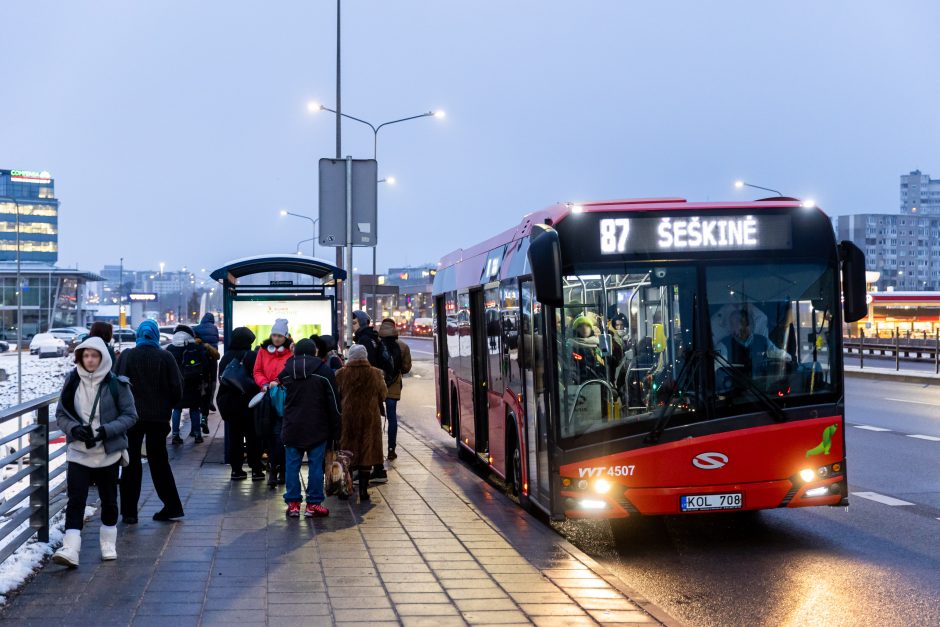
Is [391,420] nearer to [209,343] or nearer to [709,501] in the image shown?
[209,343]

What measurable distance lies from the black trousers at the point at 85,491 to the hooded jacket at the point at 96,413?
0.23 feet

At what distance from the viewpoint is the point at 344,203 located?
17.5m

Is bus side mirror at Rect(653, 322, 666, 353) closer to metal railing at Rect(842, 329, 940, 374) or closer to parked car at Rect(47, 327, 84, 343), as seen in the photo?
metal railing at Rect(842, 329, 940, 374)

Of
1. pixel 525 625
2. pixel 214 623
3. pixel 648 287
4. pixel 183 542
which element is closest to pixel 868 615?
pixel 525 625

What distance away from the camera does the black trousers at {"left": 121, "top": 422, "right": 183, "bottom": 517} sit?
30.4 ft

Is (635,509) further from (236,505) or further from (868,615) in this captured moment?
(236,505)

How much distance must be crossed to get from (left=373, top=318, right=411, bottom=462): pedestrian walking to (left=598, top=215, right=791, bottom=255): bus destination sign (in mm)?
5846

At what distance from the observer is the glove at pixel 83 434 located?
24.9ft

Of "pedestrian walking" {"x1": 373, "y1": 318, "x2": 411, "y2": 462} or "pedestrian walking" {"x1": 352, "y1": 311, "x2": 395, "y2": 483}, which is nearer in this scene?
"pedestrian walking" {"x1": 352, "y1": 311, "x2": 395, "y2": 483}

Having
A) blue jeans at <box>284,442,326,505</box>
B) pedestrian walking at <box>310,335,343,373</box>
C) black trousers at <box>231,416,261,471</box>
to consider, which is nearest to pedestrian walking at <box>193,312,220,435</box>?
pedestrian walking at <box>310,335,343,373</box>

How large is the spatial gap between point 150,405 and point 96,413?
149cm

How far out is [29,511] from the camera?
7.90 metres

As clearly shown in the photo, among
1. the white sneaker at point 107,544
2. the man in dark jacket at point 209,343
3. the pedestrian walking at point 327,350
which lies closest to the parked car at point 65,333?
the man in dark jacket at point 209,343

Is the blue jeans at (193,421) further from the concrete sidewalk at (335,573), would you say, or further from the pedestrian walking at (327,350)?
the concrete sidewalk at (335,573)
